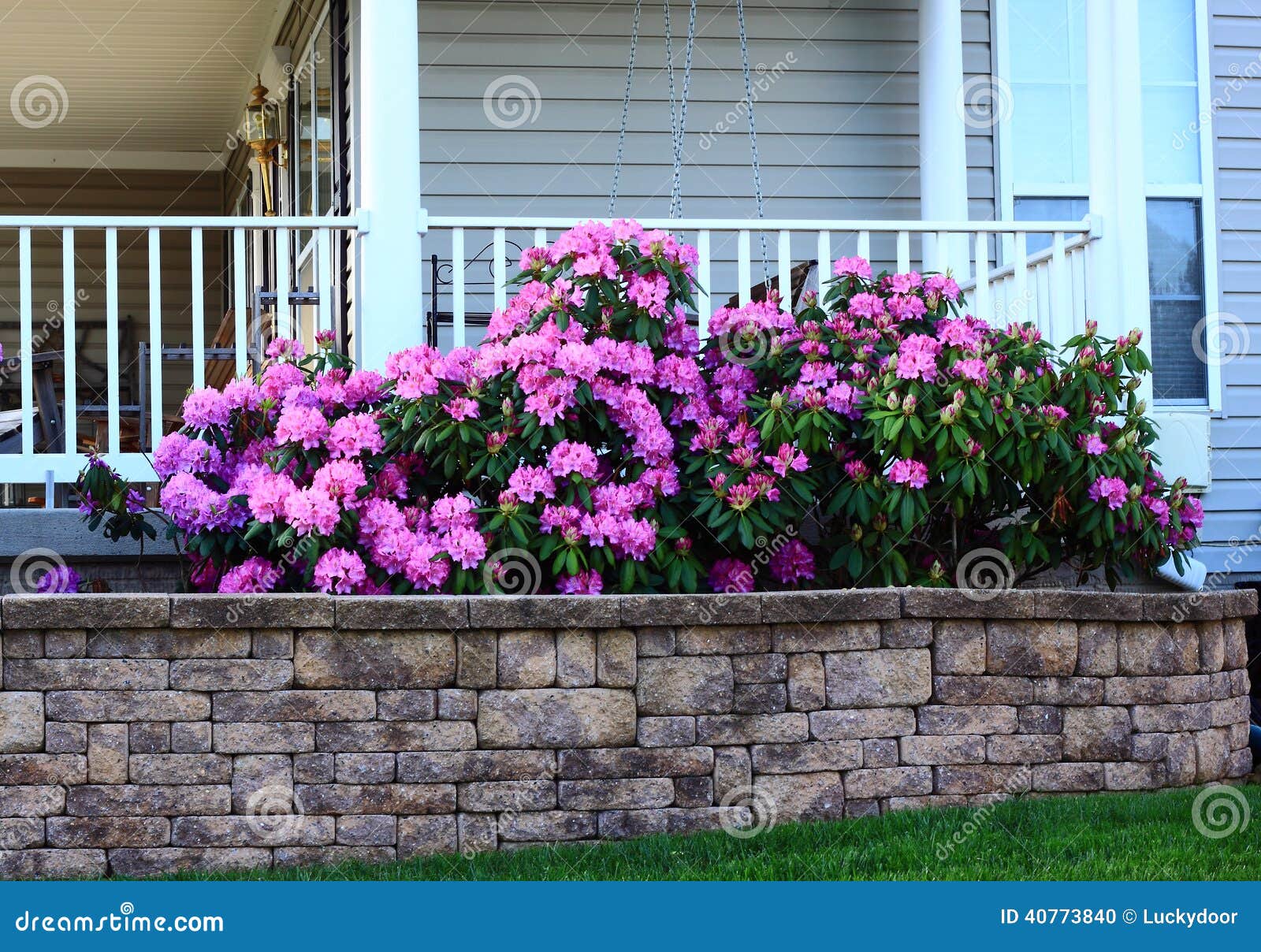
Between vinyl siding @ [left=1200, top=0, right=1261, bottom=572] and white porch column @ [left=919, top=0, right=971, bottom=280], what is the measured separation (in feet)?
4.60

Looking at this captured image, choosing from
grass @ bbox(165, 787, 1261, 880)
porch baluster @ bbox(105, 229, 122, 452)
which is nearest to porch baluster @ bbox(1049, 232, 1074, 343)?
grass @ bbox(165, 787, 1261, 880)

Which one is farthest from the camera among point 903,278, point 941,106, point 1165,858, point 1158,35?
point 1158,35

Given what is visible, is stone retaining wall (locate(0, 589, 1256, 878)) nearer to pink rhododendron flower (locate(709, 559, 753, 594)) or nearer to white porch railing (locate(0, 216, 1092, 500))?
pink rhododendron flower (locate(709, 559, 753, 594))

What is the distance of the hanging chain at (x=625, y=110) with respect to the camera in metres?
6.70

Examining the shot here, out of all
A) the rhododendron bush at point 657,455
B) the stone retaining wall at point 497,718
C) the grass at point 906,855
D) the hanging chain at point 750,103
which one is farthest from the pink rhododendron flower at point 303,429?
the hanging chain at point 750,103

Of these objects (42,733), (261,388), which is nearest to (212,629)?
(42,733)

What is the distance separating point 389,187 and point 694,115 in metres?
2.29

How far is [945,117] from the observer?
6.49 m

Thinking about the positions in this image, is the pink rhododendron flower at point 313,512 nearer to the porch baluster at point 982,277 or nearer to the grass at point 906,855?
the grass at point 906,855

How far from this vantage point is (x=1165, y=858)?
134 inches

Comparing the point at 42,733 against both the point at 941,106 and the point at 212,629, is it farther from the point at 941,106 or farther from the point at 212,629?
the point at 941,106

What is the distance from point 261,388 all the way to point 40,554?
3.01 feet

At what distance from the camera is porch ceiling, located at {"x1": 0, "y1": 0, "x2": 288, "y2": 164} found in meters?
7.89

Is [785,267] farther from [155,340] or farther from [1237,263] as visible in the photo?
[1237,263]
